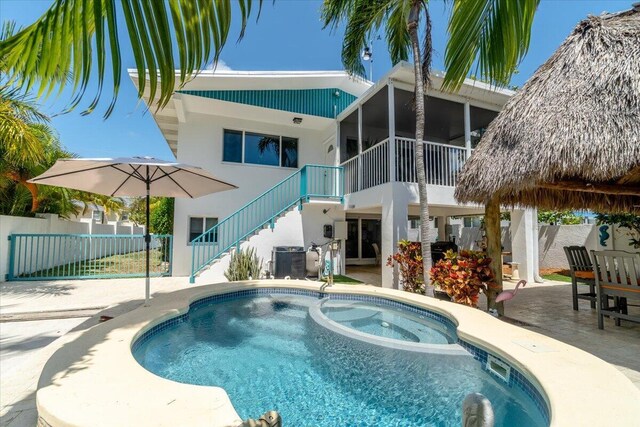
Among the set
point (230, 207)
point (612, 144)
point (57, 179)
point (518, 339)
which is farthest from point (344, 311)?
point (230, 207)

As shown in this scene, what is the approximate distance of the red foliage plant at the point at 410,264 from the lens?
7.52 m

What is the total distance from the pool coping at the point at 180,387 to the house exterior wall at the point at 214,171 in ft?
22.3

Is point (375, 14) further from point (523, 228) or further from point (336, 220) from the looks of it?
point (523, 228)

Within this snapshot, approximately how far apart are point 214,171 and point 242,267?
4.37 metres

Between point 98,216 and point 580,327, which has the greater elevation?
point 98,216

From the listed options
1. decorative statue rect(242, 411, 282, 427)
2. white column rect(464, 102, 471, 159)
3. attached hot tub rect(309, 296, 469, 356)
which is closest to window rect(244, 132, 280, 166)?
white column rect(464, 102, 471, 159)

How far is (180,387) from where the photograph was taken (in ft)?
8.02

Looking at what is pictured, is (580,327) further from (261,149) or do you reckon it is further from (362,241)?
(261,149)

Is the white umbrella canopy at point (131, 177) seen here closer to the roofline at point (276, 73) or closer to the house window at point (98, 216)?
the roofline at point (276, 73)

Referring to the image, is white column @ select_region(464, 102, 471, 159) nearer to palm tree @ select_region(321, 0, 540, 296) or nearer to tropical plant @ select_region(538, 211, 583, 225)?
palm tree @ select_region(321, 0, 540, 296)

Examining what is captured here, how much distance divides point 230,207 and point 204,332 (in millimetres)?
6668

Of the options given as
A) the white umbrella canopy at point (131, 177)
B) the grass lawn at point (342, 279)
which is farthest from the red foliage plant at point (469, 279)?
the white umbrella canopy at point (131, 177)

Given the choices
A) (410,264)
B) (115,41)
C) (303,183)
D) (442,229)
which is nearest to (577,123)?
(410,264)

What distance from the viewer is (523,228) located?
9.91 m
